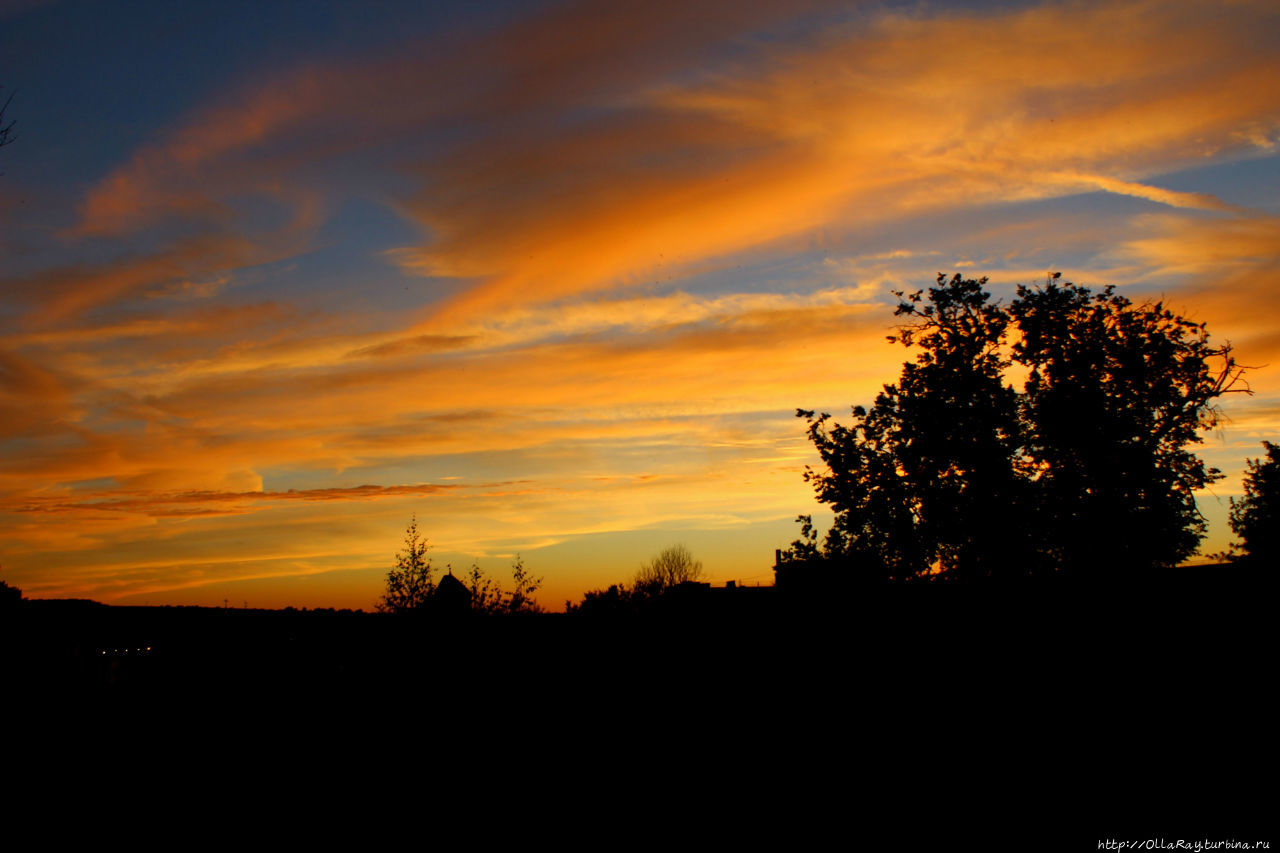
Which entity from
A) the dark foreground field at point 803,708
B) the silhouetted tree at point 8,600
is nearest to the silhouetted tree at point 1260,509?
the dark foreground field at point 803,708

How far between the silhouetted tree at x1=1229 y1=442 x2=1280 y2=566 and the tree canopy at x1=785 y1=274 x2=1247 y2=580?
1105 inches

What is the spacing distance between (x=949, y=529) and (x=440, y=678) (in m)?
19.4

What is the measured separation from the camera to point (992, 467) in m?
27.8

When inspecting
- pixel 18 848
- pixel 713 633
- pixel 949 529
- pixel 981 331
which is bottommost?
pixel 18 848

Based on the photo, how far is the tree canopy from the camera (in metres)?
26.0

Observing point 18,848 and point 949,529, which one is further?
point 949,529

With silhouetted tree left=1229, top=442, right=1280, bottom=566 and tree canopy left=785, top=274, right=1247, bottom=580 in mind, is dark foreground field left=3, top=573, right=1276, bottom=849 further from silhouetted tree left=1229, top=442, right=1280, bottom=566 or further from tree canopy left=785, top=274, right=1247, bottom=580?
silhouetted tree left=1229, top=442, right=1280, bottom=566

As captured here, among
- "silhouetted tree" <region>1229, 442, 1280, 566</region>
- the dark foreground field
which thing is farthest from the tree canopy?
"silhouetted tree" <region>1229, 442, 1280, 566</region>

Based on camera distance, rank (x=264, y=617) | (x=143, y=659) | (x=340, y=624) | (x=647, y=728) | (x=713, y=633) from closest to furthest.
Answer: (x=647, y=728)
(x=713, y=633)
(x=143, y=659)
(x=340, y=624)
(x=264, y=617)

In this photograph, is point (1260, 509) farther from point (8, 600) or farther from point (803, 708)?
point (8, 600)

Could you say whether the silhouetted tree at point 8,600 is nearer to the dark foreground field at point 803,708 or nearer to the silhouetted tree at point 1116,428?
the dark foreground field at point 803,708

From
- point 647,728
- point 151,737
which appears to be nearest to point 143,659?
point 151,737

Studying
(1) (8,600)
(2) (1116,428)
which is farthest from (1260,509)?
(1) (8,600)

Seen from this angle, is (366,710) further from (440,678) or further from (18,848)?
(18,848)
